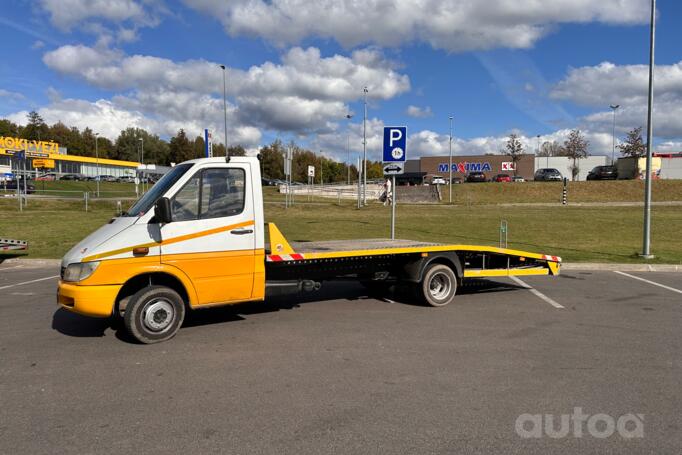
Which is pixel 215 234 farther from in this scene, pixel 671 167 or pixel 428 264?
pixel 671 167

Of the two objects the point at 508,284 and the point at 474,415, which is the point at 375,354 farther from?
the point at 508,284

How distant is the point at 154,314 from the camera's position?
589cm

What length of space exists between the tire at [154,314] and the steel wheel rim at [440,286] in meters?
3.87

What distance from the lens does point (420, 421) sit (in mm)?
3910

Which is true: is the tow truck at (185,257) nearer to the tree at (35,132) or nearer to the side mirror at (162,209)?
the side mirror at (162,209)

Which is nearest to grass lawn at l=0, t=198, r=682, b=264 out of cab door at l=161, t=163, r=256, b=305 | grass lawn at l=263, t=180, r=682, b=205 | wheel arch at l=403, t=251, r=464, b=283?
wheel arch at l=403, t=251, r=464, b=283

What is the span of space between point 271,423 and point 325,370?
1223mm

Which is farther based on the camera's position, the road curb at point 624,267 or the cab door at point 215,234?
the road curb at point 624,267

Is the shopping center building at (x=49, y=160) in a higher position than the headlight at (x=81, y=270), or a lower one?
higher

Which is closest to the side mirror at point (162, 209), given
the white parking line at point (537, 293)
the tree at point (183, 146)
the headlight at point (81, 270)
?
the headlight at point (81, 270)

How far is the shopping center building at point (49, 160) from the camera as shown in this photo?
79.1 metres
